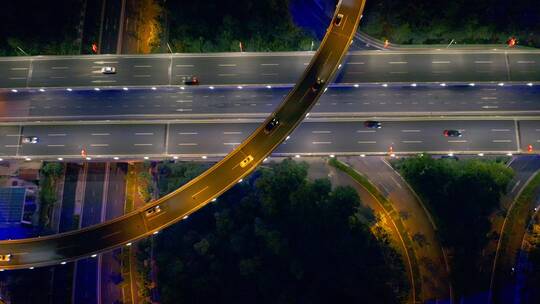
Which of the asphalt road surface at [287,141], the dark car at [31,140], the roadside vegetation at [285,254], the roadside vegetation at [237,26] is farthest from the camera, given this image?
the roadside vegetation at [237,26]

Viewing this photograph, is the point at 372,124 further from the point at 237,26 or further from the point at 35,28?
the point at 35,28

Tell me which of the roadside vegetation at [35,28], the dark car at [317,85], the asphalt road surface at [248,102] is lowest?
the dark car at [317,85]

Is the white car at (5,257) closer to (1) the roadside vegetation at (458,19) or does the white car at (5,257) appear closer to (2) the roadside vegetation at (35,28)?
(2) the roadside vegetation at (35,28)

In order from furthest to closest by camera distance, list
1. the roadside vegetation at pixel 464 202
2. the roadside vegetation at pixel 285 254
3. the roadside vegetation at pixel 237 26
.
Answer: the roadside vegetation at pixel 237 26, the roadside vegetation at pixel 464 202, the roadside vegetation at pixel 285 254

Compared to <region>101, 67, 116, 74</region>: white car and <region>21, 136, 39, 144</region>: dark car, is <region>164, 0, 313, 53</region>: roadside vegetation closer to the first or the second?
<region>101, 67, 116, 74</region>: white car

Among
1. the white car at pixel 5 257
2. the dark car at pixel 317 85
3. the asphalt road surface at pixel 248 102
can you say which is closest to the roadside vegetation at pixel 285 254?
the asphalt road surface at pixel 248 102

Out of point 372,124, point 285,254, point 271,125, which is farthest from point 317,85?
point 285,254

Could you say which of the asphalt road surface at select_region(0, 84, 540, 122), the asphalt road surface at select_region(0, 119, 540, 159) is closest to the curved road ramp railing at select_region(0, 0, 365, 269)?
the asphalt road surface at select_region(0, 119, 540, 159)
